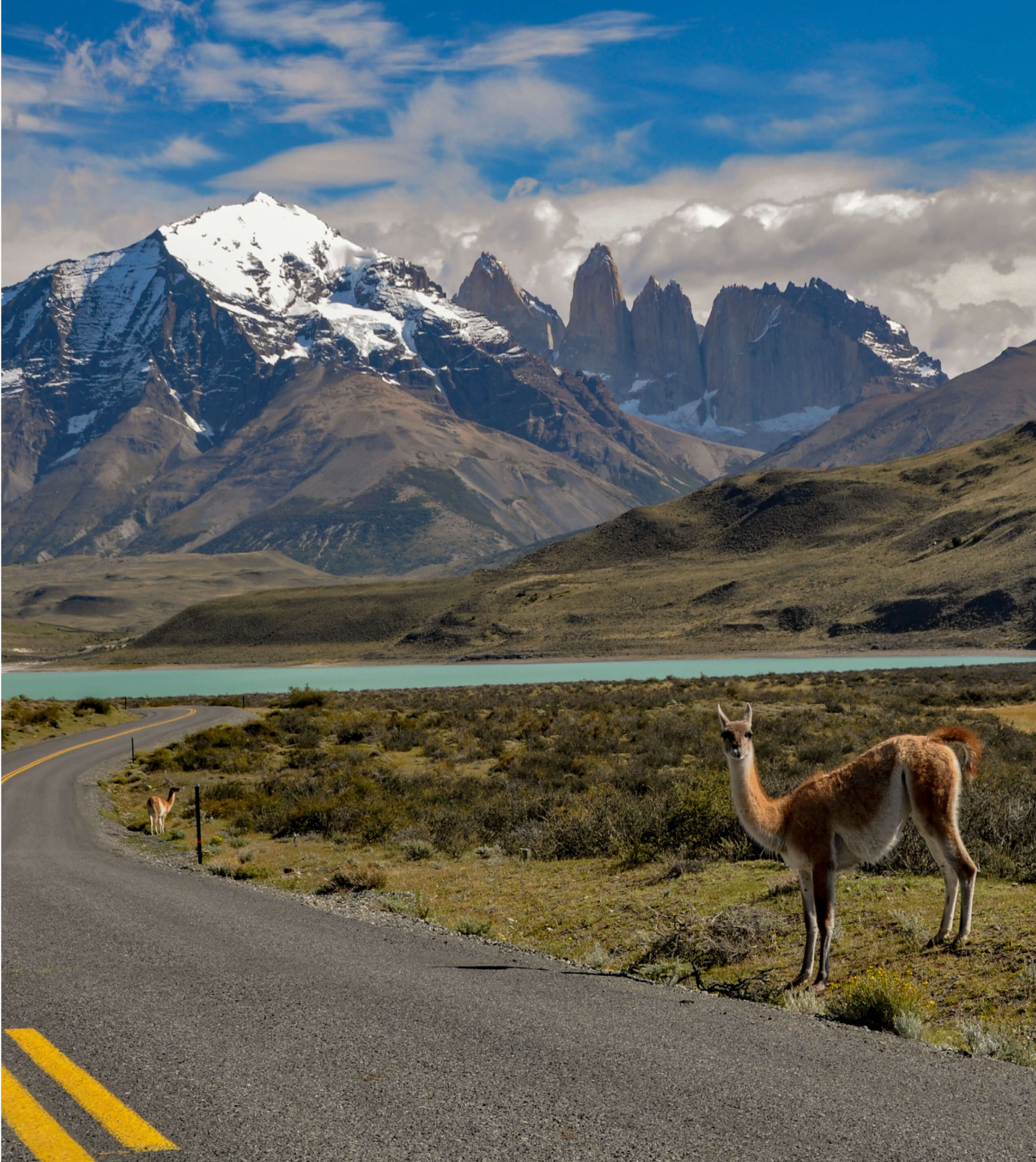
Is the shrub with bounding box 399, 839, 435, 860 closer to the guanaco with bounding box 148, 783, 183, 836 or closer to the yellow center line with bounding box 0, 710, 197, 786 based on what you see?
the guanaco with bounding box 148, 783, 183, 836

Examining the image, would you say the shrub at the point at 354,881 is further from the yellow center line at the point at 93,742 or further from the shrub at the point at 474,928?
the yellow center line at the point at 93,742

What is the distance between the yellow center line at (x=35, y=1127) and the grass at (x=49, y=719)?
3844 cm

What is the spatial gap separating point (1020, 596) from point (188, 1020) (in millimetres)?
109147

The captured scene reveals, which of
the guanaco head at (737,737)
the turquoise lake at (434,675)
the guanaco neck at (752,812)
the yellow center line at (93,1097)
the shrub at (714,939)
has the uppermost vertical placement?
the guanaco head at (737,737)

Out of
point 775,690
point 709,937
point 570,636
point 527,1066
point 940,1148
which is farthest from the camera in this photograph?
point 570,636

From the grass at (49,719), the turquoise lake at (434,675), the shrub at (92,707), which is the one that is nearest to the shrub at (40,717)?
the grass at (49,719)

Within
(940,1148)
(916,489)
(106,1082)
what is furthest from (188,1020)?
(916,489)

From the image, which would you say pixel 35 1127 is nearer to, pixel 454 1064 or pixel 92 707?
pixel 454 1064

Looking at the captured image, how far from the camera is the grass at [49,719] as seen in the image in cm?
4578

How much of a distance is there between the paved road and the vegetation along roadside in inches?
37.8

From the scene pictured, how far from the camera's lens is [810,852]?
8195 millimetres

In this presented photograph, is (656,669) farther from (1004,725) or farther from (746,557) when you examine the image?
(1004,725)

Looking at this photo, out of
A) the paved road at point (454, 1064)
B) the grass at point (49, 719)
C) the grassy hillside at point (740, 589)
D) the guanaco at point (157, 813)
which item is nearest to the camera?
the paved road at point (454, 1064)

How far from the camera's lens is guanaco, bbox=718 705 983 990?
8.03m
